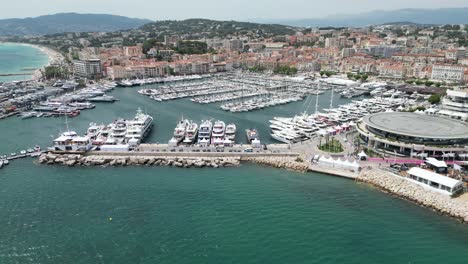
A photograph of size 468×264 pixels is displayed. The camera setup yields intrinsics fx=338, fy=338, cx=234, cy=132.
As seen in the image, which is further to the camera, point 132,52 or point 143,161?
point 132,52

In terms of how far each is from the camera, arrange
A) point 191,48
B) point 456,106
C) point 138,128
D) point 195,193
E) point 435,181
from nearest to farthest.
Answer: point 435,181 < point 195,193 < point 138,128 < point 456,106 < point 191,48

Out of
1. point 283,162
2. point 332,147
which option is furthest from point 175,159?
point 332,147

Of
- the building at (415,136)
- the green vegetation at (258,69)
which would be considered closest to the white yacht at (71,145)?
the building at (415,136)

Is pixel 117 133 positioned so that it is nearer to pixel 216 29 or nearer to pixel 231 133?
pixel 231 133

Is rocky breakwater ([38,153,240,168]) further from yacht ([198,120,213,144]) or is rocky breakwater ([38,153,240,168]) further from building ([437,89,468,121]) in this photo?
building ([437,89,468,121])

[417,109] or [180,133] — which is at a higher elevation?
[417,109]
